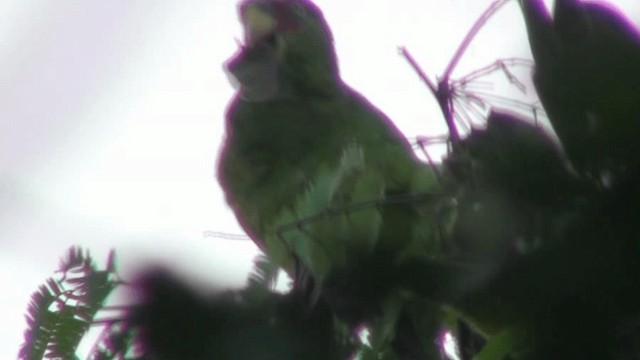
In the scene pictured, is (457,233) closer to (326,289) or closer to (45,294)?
(326,289)

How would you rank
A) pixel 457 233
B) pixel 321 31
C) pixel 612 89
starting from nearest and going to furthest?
pixel 612 89 → pixel 457 233 → pixel 321 31

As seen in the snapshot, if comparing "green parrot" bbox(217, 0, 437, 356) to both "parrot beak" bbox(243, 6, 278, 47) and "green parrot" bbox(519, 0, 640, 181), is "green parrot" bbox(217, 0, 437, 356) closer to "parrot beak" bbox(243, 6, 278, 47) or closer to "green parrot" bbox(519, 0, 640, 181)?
"parrot beak" bbox(243, 6, 278, 47)

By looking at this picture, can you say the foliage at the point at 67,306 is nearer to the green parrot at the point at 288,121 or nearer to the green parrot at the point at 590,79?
the green parrot at the point at 288,121

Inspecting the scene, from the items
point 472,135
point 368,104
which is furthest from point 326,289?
point 368,104

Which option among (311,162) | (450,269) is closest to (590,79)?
(450,269)

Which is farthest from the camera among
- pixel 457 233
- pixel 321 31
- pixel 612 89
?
pixel 321 31

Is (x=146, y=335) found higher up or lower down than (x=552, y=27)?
lower down

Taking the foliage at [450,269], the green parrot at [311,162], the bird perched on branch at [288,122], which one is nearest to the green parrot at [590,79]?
the foliage at [450,269]
